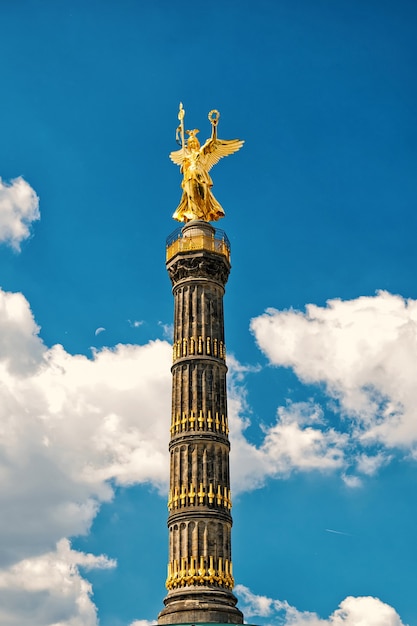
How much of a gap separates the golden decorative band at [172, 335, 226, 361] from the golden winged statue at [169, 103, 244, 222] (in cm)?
912

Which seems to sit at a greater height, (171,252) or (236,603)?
(171,252)

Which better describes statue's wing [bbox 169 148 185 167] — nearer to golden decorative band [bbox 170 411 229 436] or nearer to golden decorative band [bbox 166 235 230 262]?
golden decorative band [bbox 166 235 230 262]

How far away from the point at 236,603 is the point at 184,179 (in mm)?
28057

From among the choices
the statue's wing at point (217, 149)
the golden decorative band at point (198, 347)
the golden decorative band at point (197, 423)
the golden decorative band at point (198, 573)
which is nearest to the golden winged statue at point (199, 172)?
the statue's wing at point (217, 149)

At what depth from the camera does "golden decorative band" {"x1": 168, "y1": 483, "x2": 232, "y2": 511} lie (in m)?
54.7

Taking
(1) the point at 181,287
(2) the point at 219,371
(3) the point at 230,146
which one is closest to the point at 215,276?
(1) the point at 181,287

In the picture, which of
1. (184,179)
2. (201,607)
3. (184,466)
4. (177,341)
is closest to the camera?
(201,607)

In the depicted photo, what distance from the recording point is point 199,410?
57.1m

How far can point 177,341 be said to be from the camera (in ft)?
196

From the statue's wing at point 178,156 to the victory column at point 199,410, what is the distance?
2.5 inches

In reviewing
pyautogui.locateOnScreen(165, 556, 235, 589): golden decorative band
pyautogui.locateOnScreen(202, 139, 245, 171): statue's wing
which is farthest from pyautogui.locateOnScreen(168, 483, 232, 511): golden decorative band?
pyautogui.locateOnScreen(202, 139, 245, 171): statue's wing

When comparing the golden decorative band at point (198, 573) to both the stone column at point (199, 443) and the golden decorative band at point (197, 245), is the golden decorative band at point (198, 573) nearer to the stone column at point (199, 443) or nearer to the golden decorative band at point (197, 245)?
the stone column at point (199, 443)

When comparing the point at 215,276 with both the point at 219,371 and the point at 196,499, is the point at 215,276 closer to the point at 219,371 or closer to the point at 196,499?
the point at 219,371

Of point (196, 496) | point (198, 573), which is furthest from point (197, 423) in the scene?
point (198, 573)
